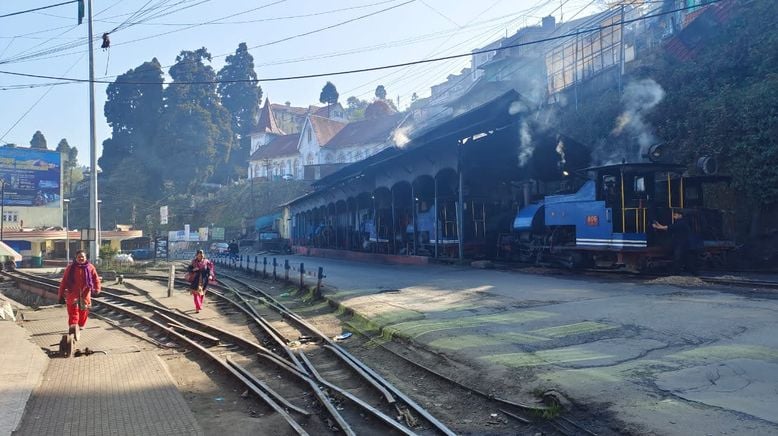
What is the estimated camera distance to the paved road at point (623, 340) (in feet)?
17.3

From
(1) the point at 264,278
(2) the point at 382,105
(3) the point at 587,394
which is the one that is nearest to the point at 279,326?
(3) the point at 587,394

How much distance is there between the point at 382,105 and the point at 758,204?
2535 inches

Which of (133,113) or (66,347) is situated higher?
(133,113)

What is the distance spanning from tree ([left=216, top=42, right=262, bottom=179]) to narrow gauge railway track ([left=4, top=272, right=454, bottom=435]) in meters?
75.7

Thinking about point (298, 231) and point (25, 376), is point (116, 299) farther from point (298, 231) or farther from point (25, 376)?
point (298, 231)

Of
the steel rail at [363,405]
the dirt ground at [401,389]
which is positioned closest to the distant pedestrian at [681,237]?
the dirt ground at [401,389]

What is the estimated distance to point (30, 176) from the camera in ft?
169

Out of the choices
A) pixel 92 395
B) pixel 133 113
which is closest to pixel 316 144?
pixel 133 113

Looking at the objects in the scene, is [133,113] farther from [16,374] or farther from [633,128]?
[16,374]

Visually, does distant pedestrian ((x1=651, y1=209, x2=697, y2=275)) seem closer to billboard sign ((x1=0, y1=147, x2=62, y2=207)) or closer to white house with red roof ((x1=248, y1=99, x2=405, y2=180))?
white house with red roof ((x1=248, y1=99, x2=405, y2=180))

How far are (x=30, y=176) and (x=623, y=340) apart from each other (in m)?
57.2

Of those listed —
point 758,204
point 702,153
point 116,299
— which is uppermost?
point 702,153

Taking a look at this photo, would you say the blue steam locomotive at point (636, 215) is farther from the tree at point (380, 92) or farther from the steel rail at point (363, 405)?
the tree at point (380, 92)

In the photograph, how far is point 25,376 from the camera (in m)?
7.00
